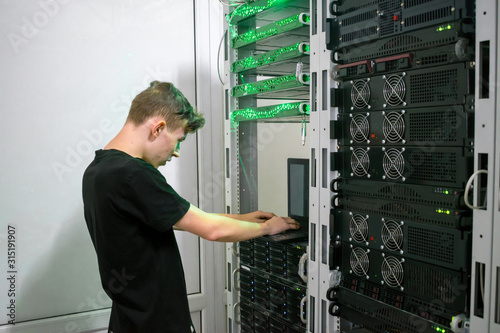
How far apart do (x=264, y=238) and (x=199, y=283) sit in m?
1.08

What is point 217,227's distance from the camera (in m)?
1.88

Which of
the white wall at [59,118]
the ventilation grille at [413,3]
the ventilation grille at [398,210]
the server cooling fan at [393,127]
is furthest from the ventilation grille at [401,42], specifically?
the white wall at [59,118]

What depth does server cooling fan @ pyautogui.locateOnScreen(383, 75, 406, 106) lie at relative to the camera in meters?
1.69

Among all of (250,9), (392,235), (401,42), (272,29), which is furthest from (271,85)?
(392,235)

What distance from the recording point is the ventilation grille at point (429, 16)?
1.50 m

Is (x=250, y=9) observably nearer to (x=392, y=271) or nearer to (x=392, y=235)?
(x=392, y=235)

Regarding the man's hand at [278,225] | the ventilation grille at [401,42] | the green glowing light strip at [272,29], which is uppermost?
the green glowing light strip at [272,29]

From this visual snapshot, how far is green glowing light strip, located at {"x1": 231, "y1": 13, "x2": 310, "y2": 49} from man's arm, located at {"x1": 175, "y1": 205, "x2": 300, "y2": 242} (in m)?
0.97

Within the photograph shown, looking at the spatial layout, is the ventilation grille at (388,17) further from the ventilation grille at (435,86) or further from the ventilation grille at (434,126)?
the ventilation grille at (434,126)

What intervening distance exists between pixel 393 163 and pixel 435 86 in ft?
1.09

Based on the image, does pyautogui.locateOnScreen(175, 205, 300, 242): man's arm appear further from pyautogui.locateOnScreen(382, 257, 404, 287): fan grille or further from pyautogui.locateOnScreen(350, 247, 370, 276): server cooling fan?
pyautogui.locateOnScreen(382, 257, 404, 287): fan grille

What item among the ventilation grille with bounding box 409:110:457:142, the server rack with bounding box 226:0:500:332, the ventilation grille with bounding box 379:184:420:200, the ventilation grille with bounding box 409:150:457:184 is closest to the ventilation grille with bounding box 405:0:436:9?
the server rack with bounding box 226:0:500:332

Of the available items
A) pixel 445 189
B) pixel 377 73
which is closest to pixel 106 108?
pixel 377 73

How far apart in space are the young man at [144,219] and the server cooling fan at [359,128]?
645 mm
